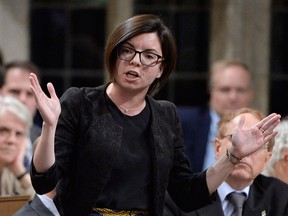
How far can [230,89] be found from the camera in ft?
25.1

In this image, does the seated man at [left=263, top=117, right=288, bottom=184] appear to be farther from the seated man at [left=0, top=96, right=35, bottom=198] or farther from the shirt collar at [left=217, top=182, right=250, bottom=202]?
the seated man at [left=0, top=96, right=35, bottom=198]

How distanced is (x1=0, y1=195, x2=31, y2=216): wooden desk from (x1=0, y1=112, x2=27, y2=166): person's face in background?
1.23 metres

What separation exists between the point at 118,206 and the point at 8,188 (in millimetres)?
2057

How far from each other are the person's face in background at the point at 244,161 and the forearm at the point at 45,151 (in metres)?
1.38

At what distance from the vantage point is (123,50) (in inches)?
158

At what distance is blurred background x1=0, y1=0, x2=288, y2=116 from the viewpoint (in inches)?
364

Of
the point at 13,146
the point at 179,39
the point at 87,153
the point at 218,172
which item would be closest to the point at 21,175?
the point at 13,146

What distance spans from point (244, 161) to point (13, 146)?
1731 millimetres

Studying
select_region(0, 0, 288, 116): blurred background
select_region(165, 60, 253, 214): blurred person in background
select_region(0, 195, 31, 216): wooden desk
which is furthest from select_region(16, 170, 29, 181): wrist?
select_region(0, 0, 288, 116): blurred background

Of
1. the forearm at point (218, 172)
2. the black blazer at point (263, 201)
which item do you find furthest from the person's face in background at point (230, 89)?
the forearm at point (218, 172)

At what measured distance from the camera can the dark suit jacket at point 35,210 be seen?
4564mm

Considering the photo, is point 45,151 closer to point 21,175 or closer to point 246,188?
point 246,188

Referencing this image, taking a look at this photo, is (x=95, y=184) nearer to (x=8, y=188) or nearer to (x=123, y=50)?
(x=123, y=50)

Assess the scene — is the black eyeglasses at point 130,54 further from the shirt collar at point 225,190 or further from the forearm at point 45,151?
the shirt collar at point 225,190
